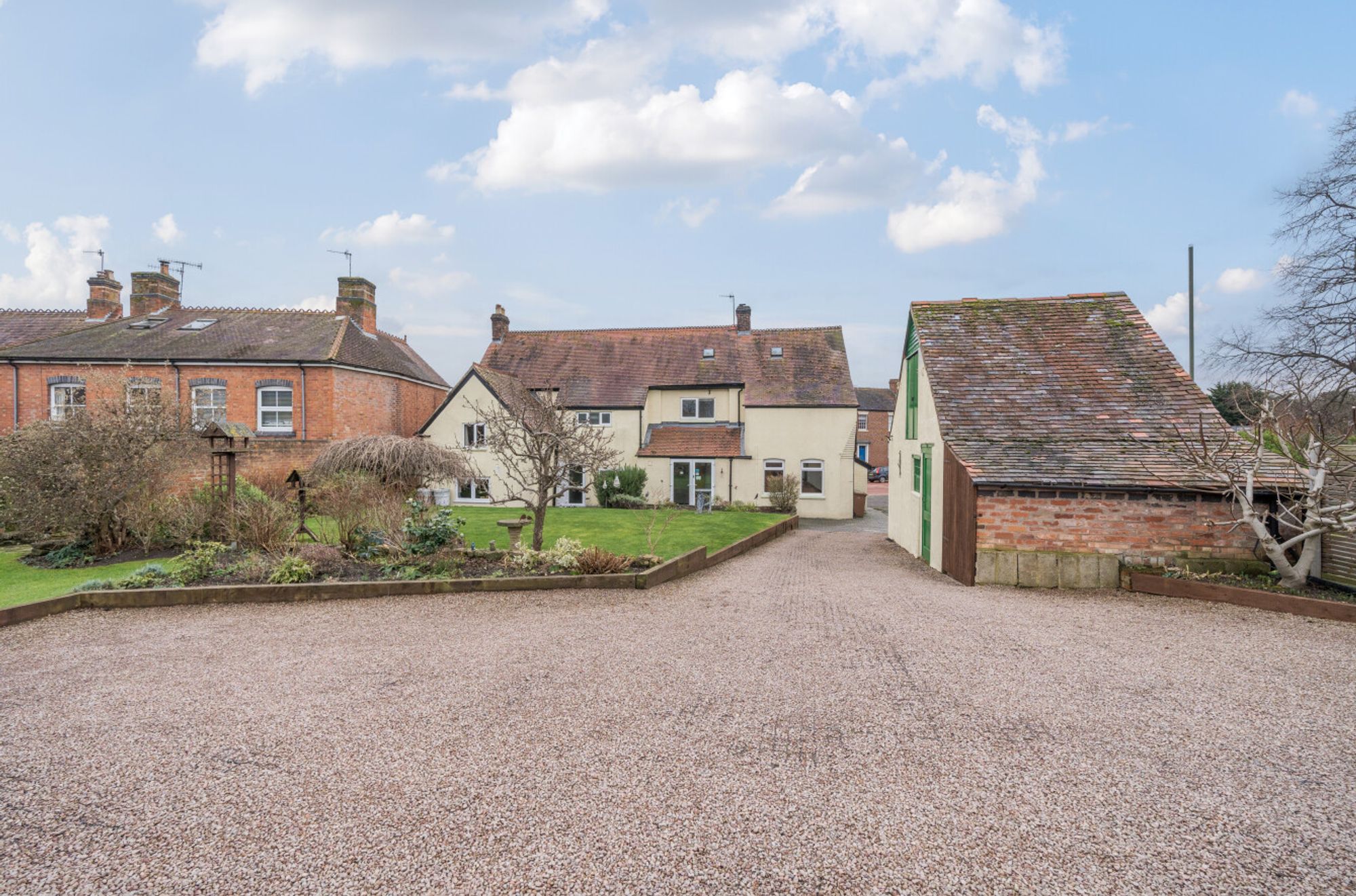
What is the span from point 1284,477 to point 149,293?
116 feet

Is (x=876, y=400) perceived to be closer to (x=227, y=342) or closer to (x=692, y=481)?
(x=692, y=481)

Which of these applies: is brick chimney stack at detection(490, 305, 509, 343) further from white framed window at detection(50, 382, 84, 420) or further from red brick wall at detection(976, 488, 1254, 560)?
red brick wall at detection(976, 488, 1254, 560)

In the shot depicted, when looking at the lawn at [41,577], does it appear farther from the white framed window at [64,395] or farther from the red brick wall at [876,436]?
the red brick wall at [876,436]

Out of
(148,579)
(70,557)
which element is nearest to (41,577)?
(70,557)

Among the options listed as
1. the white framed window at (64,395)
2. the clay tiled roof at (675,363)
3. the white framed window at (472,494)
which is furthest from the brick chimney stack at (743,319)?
the white framed window at (64,395)

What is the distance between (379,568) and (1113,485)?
11.1 m

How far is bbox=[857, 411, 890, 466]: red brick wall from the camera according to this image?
58.9 metres

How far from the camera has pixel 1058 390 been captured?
477 inches

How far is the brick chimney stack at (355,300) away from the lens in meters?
26.6

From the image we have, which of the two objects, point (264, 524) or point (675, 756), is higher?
point (264, 524)

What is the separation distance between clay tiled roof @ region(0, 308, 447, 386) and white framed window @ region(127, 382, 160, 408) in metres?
9.24

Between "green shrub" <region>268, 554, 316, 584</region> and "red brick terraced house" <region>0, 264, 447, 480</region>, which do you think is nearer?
"green shrub" <region>268, 554, 316, 584</region>

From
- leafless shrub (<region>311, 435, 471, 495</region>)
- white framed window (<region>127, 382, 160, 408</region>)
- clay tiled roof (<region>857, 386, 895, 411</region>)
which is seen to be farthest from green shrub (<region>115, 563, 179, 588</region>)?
clay tiled roof (<region>857, 386, 895, 411</region>)

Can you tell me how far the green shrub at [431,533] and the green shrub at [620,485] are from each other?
45.8 feet
